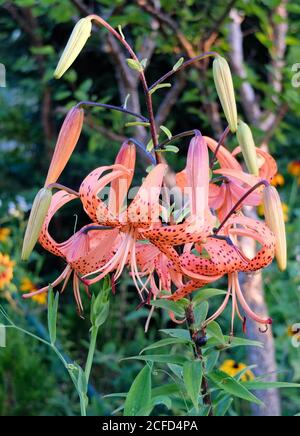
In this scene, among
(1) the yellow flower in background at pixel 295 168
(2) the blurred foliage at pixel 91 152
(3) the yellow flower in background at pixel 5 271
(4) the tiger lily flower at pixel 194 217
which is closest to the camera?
(4) the tiger lily flower at pixel 194 217

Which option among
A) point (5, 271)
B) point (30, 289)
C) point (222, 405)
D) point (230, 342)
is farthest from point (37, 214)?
point (30, 289)

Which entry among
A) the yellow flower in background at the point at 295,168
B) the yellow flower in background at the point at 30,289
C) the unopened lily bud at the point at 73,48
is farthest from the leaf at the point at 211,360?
the yellow flower in background at the point at 295,168

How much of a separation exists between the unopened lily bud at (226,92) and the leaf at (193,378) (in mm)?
301

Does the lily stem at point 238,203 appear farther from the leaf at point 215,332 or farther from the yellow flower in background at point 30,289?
the yellow flower in background at point 30,289

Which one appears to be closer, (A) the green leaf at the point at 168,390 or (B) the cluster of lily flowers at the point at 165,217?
(B) the cluster of lily flowers at the point at 165,217

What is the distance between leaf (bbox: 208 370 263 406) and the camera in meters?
0.92

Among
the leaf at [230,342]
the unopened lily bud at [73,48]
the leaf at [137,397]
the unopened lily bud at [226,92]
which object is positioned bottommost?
the leaf at [137,397]

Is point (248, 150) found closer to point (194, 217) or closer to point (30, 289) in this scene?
point (194, 217)

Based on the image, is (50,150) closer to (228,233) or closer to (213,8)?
(213,8)

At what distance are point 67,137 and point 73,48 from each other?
0.35ft

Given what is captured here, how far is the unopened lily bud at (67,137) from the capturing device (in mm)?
891

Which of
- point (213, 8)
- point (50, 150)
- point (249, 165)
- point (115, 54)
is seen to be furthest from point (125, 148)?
point (50, 150)

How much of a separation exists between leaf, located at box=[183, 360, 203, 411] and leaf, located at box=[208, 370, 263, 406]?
5 centimetres

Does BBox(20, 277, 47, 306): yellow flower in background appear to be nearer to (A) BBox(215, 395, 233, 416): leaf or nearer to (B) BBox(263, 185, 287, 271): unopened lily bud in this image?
(A) BBox(215, 395, 233, 416): leaf
